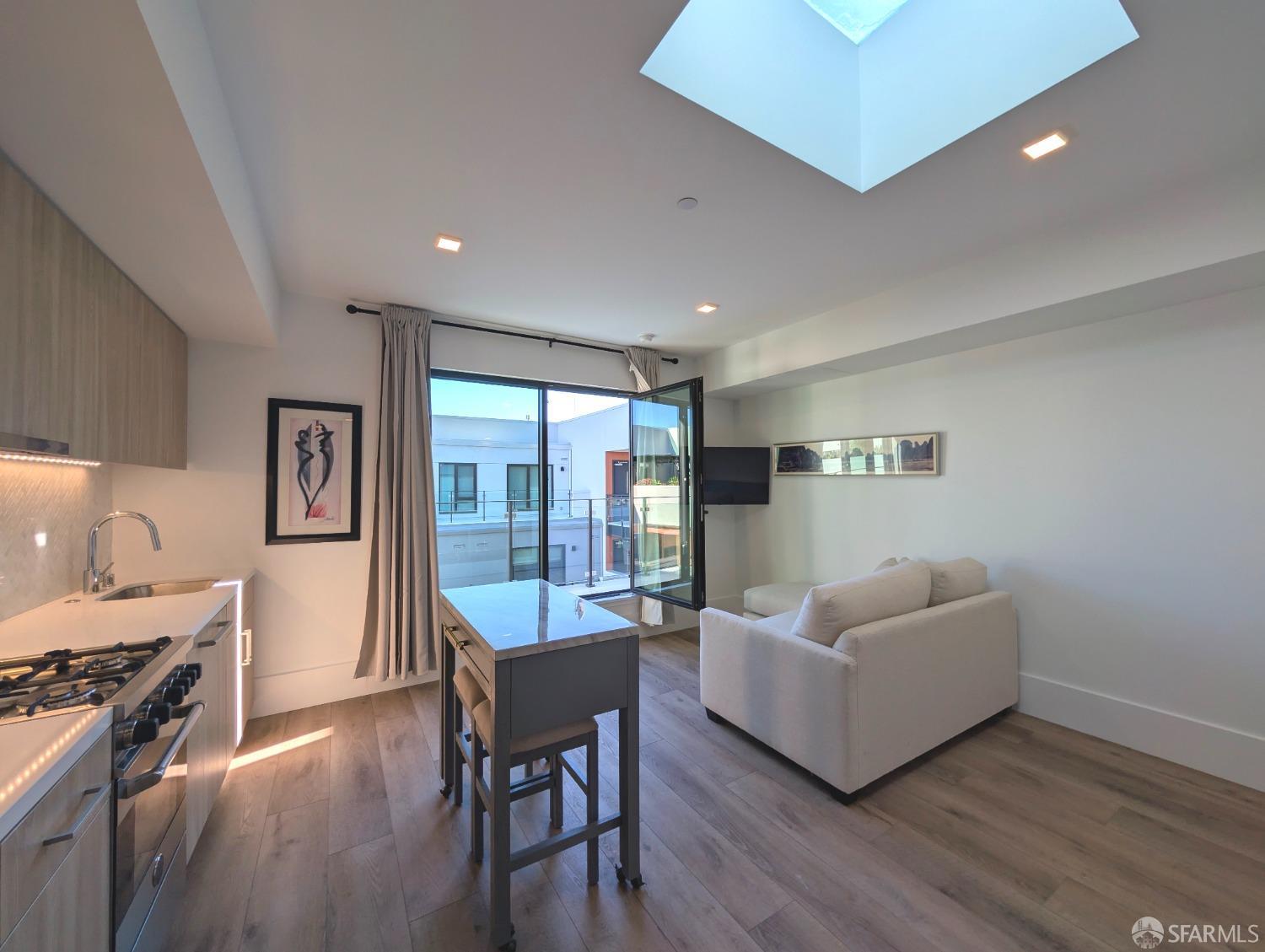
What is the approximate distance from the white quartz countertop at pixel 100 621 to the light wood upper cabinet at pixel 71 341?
598 millimetres

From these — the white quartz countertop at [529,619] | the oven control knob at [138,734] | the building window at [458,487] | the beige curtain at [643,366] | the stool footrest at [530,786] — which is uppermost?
the beige curtain at [643,366]

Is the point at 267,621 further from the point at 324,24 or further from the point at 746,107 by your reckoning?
the point at 746,107

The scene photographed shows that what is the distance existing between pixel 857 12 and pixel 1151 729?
3.70 meters

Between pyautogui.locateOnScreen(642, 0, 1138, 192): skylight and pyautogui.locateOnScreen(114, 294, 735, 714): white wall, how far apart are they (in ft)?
8.50

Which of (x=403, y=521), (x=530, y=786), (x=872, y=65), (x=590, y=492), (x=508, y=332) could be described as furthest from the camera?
(x=590, y=492)

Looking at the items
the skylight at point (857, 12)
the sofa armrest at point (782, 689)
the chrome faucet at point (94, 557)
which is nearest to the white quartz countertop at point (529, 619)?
the sofa armrest at point (782, 689)

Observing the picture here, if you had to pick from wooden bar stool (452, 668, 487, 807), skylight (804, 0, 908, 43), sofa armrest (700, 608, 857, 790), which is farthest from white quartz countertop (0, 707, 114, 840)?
skylight (804, 0, 908, 43)

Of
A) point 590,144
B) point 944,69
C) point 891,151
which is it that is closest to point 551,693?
point 590,144

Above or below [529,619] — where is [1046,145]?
above

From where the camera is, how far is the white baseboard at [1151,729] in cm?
221

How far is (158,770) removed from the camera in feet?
3.91

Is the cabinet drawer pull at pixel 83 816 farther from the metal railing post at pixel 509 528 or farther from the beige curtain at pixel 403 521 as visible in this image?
the metal railing post at pixel 509 528

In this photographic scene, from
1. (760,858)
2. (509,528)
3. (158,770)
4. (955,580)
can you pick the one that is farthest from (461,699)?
(955,580)

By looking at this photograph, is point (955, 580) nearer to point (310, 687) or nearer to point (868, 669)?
point (868, 669)
